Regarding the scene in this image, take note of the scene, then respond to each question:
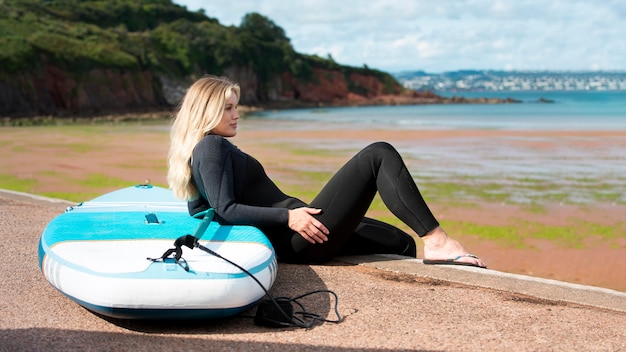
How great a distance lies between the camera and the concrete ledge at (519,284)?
16.3ft

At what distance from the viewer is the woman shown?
4793 millimetres

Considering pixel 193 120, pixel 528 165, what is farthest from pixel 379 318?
pixel 528 165

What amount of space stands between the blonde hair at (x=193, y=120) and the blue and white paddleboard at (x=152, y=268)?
0.34m

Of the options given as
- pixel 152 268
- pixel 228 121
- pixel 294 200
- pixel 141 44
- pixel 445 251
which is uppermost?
pixel 141 44

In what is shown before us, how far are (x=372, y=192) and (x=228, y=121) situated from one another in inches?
42.7

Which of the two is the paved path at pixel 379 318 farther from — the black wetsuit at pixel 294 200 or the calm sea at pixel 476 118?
the calm sea at pixel 476 118

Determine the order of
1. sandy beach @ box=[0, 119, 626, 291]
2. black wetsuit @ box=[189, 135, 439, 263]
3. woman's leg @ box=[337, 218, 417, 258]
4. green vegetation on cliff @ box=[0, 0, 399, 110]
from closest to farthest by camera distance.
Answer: black wetsuit @ box=[189, 135, 439, 263] < woman's leg @ box=[337, 218, 417, 258] < sandy beach @ box=[0, 119, 626, 291] < green vegetation on cliff @ box=[0, 0, 399, 110]

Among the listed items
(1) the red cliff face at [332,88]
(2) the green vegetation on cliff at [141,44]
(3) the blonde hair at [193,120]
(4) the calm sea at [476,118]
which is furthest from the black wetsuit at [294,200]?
(1) the red cliff face at [332,88]

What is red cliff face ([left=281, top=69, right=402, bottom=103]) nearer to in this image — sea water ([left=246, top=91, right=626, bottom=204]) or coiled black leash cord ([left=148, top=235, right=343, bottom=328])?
sea water ([left=246, top=91, right=626, bottom=204])

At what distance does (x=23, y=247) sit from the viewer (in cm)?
A: 628

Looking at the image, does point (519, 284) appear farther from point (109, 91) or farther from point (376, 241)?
point (109, 91)

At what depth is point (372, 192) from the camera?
499 cm

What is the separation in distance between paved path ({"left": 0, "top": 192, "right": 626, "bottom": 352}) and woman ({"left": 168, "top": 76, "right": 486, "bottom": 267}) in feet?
1.00

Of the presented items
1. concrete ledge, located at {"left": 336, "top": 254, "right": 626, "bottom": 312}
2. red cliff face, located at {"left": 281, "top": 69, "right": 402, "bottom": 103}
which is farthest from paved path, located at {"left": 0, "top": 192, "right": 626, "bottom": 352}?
red cliff face, located at {"left": 281, "top": 69, "right": 402, "bottom": 103}
